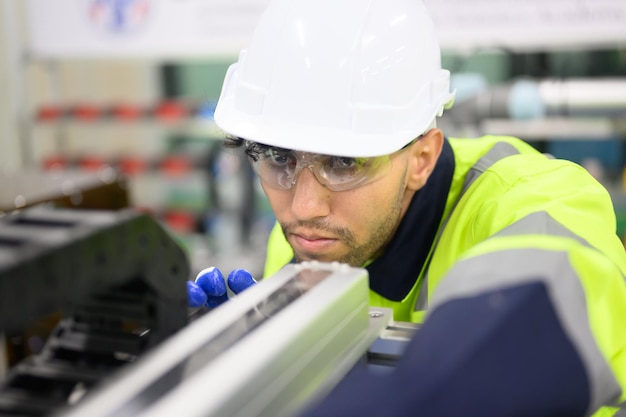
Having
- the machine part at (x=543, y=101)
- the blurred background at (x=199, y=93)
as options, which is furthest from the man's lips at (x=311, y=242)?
the machine part at (x=543, y=101)

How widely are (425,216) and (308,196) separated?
0.85 ft

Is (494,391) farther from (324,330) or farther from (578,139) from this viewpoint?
(578,139)

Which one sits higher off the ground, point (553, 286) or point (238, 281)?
point (553, 286)

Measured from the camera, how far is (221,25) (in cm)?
302

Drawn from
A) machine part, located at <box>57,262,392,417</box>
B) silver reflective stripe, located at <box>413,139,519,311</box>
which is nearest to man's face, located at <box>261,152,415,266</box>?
silver reflective stripe, located at <box>413,139,519,311</box>

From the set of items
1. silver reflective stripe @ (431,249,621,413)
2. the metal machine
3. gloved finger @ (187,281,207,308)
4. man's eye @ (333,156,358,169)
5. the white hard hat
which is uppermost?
the white hard hat

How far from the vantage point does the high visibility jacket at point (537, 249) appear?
53 cm

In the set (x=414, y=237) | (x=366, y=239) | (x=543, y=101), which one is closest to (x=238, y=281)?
(x=366, y=239)

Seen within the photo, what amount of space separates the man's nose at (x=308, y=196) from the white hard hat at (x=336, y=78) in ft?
0.23

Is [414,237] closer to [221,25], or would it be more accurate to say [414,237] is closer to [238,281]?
[238,281]

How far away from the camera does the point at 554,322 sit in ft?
1.67

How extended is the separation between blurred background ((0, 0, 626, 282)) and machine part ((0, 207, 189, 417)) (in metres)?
1.68

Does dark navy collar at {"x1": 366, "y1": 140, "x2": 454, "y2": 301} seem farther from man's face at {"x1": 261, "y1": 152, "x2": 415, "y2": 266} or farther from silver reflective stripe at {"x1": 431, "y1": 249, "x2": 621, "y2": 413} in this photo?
silver reflective stripe at {"x1": 431, "y1": 249, "x2": 621, "y2": 413}

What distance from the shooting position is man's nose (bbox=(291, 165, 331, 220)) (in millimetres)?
1099
